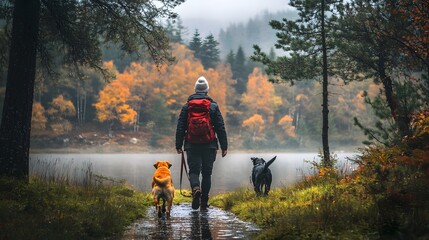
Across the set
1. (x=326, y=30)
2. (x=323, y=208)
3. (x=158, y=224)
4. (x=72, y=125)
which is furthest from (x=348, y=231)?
(x=72, y=125)

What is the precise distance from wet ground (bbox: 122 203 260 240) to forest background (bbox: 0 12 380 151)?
46.0 m

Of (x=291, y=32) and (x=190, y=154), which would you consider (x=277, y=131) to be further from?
(x=190, y=154)

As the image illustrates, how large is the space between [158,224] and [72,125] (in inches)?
2425

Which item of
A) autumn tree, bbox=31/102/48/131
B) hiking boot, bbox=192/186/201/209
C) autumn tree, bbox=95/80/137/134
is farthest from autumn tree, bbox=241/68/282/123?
hiking boot, bbox=192/186/201/209

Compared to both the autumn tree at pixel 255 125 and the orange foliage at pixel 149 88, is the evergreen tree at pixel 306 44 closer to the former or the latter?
the orange foliage at pixel 149 88

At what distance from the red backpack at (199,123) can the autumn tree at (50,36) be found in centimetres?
319

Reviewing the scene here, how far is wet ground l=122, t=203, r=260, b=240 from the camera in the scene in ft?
19.3

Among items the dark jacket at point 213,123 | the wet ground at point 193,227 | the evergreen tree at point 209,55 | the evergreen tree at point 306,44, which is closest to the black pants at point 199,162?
the dark jacket at point 213,123

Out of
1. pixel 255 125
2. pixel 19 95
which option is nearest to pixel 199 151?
pixel 19 95

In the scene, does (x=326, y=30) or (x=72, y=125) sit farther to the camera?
(x=72, y=125)

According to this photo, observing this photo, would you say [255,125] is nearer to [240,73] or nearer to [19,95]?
[240,73]

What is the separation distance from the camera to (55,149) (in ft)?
187

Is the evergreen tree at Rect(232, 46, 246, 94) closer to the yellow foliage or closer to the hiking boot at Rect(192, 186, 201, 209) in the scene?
the yellow foliage

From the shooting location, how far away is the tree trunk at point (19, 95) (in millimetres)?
8266
